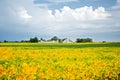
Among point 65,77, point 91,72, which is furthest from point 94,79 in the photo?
point 65,77

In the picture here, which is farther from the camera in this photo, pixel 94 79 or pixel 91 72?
pixel 91 72

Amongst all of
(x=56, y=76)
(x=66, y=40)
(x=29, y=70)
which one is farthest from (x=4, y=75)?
(x=66, y=40)

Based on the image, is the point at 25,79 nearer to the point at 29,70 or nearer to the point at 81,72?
the point at 29,70

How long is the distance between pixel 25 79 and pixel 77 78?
8.05ft

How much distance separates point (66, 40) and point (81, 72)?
5966 inches

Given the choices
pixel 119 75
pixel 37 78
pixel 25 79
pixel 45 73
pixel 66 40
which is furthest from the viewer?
pixel 66 40

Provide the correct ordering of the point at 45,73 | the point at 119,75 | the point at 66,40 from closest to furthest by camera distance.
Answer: the point at 45,73 → the point at 119,75 → the point at 66,40

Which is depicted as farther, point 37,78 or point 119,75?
point 119,75

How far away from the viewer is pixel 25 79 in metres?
11.6

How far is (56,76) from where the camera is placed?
12602mm

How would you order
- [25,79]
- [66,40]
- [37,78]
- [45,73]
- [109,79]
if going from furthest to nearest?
[66,40] → [109,79] → [45,73] → [37,78] → [25,79]

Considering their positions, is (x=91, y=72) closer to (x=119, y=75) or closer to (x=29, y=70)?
(x=119, y=75)

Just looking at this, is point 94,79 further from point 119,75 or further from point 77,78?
point 119,75

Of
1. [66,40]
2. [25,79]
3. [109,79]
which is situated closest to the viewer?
[25,79]
